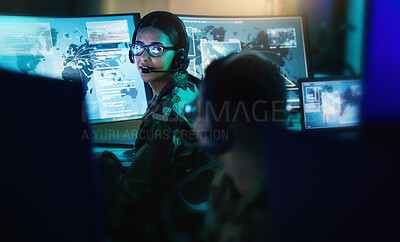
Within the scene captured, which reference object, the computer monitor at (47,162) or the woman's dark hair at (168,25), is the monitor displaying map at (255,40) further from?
the computer monitor at (47,162)

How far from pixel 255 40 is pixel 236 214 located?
1.28 metres

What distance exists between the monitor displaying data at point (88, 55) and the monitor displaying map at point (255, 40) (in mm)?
246

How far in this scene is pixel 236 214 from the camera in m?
0.48

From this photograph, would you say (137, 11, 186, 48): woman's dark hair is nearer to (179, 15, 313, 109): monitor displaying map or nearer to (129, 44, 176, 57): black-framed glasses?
(129, 44, 176, 57): black-framed glasses

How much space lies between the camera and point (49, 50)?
1521mm

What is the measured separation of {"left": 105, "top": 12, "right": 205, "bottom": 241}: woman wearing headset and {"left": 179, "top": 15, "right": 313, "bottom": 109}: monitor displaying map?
0.94 ft

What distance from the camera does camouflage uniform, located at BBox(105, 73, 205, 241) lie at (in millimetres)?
992

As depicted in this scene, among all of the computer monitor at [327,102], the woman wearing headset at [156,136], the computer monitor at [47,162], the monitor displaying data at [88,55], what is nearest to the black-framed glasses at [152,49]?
the woman wearing headset at [156,136]

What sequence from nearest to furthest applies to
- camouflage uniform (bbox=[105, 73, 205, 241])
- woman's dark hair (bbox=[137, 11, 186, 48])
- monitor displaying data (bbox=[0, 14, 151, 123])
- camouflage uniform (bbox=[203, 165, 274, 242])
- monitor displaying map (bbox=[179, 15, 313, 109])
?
1. camouflage uniform (bbox=[203, 165, 274, 242])
2. camouflage uniform (bbox=[105, 73, 205, 241])
3. woman's dark hair (bbox=[137, 11, 186, 48])
4. monitor displaying data (bbox=[0, 14, 151, 123])
5. monitor displaying map (bbox=[179, 15, 313, 109])

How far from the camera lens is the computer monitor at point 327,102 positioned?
150 centimetres

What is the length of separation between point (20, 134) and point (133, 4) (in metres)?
1.70

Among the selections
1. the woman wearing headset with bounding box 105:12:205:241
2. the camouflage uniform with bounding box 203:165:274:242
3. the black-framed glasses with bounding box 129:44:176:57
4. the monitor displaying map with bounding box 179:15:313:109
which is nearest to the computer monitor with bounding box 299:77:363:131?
the monitor displaying map with bounding box 179:15:313:109

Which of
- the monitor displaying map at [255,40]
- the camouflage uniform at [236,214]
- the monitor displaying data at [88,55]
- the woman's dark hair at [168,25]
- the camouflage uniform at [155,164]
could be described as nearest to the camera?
the camouflage uniform at [236,214]

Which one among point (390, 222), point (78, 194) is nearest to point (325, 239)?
point (390, 222)
